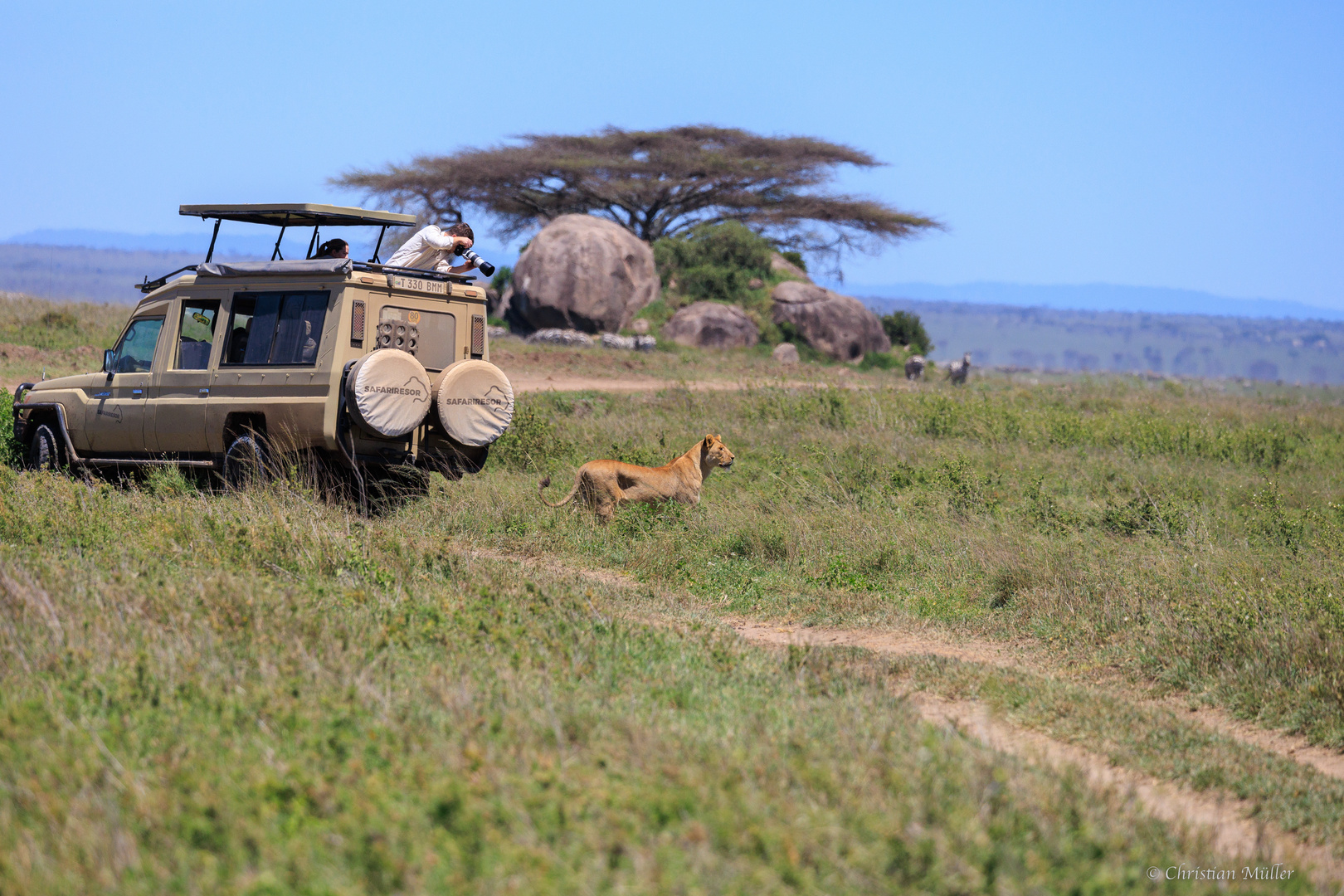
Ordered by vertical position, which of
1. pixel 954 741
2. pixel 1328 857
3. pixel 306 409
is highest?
pixel 306 409

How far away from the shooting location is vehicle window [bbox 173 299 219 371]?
9.61m

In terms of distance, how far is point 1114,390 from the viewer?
74.3ft

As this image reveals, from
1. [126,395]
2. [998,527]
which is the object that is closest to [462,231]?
[126,395]

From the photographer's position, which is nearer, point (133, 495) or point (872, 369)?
point (133, 495)

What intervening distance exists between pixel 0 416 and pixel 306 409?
541 centimetres

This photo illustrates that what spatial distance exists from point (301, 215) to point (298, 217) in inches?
5.8

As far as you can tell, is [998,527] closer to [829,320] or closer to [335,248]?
[335,248]

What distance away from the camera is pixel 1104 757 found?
5.11 m

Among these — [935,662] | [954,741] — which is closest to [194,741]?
[954,741]

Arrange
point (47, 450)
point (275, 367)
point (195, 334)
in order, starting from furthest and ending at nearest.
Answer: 1. point (47, 450)
2. point (195, 334)
3. point (275, 367)

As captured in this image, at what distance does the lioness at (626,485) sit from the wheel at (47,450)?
15.7 feet

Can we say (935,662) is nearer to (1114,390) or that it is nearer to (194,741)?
(194,741)

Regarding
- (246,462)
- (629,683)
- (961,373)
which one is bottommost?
(629,683)

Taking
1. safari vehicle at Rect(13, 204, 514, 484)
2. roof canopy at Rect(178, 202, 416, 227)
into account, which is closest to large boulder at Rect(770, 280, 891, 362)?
roof canopy at Rect(178, 202, 416, 227)
